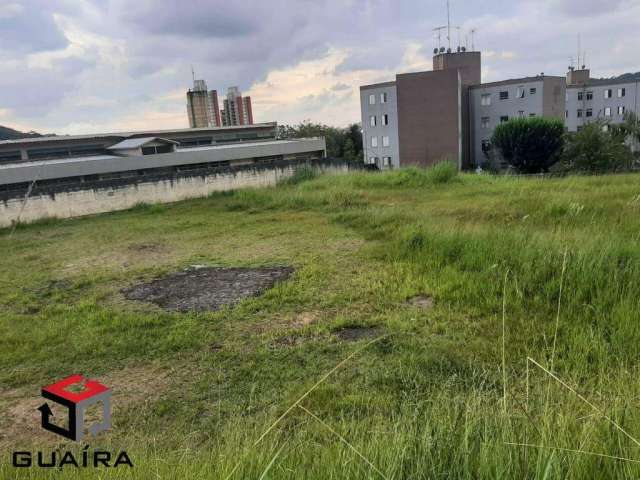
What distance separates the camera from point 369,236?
26.7 ft

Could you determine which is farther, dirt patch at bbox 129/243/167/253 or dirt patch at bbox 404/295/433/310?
dirt patch at bbox 129/243/167/253

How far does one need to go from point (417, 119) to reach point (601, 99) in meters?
17.9

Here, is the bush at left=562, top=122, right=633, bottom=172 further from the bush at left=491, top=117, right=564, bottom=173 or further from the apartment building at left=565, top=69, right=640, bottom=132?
the apartment building at left=565, top=69, right=640, bottom=132

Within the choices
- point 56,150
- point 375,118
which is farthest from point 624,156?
point 56,150

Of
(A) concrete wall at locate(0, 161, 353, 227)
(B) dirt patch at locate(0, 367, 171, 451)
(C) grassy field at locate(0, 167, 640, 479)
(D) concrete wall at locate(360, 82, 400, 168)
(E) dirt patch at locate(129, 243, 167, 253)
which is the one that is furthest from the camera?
(D) concrete wall at locate(360, 82, 400, 168)

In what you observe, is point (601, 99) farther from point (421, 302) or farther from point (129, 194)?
point (421, 302)

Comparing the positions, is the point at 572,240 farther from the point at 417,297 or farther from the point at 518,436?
the point at 518,436

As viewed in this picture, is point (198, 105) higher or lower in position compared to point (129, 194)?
higher

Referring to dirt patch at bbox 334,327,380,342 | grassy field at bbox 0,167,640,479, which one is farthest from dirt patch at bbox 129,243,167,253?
dirt patch at bbox 334,327,380,342

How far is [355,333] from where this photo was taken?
13.6ft

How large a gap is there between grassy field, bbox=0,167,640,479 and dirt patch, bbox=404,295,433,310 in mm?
33

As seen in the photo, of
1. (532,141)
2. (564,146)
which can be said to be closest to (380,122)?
(532,141)

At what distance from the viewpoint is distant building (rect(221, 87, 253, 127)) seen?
4247 centimetres

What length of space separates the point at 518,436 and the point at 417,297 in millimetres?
3252
